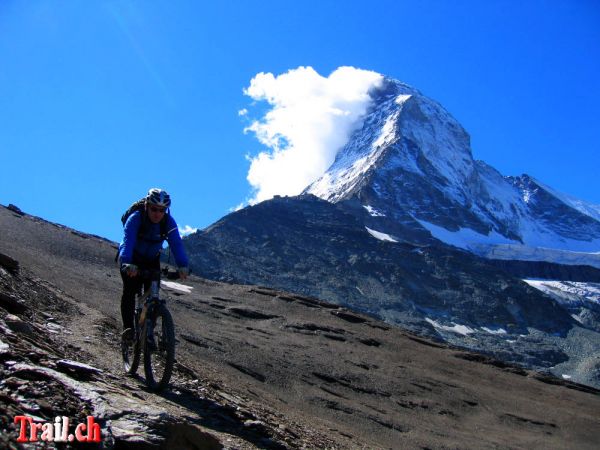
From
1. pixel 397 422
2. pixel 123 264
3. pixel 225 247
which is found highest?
pixel 225 247

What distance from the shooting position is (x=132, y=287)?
307 inches

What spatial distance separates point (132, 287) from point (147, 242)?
657mm

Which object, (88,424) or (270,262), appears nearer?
(88,424)

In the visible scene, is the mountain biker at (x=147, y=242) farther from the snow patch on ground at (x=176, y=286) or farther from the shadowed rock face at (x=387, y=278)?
the shadowed rock face at (x=387, y=278)

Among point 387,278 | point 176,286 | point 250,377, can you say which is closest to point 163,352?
point 250,377

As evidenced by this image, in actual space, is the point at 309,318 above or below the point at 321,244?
below

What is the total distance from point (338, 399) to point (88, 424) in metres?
20.1

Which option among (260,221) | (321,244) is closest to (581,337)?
(321,244)

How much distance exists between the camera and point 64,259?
3944cm

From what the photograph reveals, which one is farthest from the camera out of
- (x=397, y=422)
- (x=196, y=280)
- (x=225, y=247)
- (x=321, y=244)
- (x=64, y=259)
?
(x=321, y=244)

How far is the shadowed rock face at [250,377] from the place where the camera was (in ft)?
17.6

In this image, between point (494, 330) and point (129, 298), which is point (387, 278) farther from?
point (129, 298)

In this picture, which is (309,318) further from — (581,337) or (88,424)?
(581,337)

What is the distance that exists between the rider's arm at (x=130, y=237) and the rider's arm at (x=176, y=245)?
40cm
